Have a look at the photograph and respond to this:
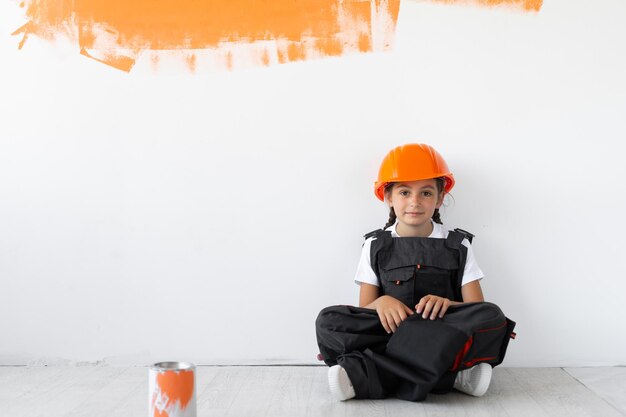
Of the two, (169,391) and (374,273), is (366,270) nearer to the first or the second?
(374,273)

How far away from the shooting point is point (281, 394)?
58.6 inches

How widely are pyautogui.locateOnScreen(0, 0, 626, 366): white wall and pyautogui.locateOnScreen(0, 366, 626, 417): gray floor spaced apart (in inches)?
3.8

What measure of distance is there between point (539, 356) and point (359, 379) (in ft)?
1.90

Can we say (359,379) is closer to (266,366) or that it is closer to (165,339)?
(266,366)

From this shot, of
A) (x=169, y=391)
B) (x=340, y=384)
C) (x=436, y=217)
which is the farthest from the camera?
(x=436, y=217)

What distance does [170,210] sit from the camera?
1.80 m

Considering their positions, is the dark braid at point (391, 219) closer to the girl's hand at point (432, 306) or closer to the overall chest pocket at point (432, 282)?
the overall chest pocket at point (432, 282)

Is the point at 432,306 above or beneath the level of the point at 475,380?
above

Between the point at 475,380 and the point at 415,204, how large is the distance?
1.39 feet

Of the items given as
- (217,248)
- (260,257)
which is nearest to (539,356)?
(260,257)

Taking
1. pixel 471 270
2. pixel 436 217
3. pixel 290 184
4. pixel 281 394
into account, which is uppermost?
pixel 290 184

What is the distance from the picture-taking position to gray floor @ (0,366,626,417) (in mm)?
1354

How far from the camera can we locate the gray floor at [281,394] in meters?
1.35

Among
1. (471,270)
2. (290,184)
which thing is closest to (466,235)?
(471,270)
